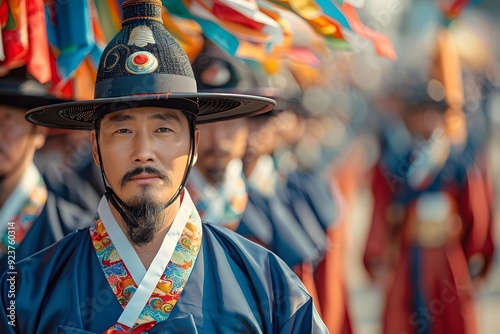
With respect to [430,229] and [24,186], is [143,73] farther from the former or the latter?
[430,229]

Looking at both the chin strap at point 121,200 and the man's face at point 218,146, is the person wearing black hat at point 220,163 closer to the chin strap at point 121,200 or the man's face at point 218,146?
the man's face at point 218,146

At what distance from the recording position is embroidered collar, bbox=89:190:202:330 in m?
2.42

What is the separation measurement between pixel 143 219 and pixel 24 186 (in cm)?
139

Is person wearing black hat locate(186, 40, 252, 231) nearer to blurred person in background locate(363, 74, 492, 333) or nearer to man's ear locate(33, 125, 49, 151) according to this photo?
man's ear locate(33, 125, 49, 151)

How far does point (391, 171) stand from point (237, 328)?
3502mm

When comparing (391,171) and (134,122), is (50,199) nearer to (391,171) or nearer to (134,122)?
(134,122)

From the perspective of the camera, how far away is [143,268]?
2.50 meters

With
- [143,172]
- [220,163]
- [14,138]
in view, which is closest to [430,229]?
[220,163]

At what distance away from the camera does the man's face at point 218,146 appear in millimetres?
4371

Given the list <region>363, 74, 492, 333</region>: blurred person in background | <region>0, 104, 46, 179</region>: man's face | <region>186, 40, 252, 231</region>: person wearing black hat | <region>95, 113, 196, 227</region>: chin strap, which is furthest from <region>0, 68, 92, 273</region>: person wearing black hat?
<region>363, 74, 492, 333</region>: blurred person in background

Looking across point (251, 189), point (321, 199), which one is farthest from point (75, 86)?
point (321, 199)

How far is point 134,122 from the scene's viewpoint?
8.19 feet

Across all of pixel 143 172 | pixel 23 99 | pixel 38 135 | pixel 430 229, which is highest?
pixel 143 172

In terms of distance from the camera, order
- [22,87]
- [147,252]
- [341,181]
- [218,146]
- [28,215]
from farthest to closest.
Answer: [341,181] → [218,146] → [28,215] → [22,87] → [147,252]
